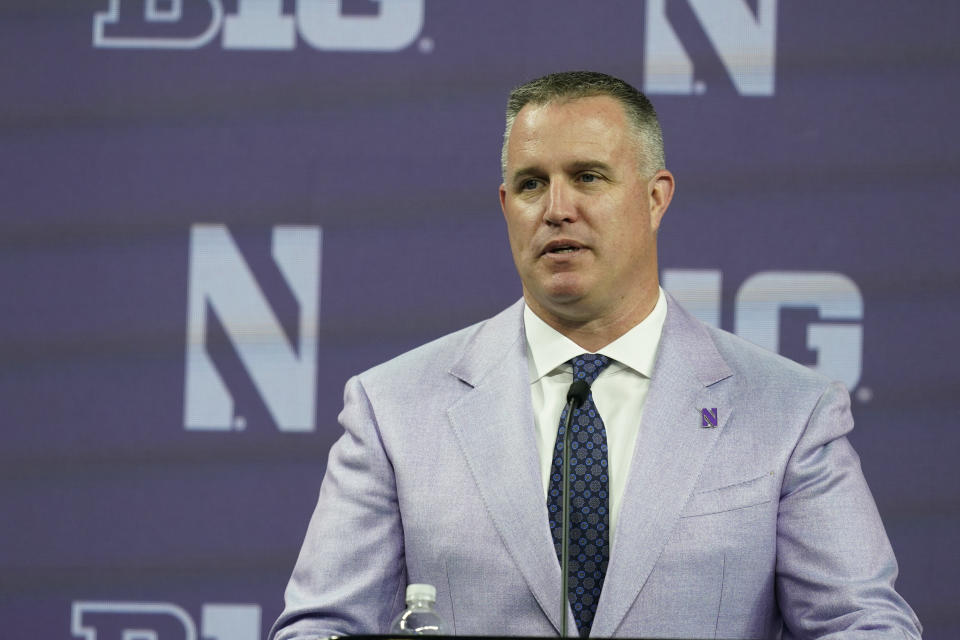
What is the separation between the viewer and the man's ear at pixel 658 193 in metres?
2.54

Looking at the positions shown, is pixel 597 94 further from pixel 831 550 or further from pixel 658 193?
pixel 831 550

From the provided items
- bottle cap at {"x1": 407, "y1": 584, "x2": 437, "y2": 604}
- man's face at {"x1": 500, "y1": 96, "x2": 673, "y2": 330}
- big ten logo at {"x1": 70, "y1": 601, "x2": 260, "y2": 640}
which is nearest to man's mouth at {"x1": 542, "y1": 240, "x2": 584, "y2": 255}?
man's face at {"x1": 500, "y1": 96, "x2": 673, "y2": 330}

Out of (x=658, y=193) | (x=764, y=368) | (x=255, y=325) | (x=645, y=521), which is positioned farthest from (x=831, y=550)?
(x=255, y=325)

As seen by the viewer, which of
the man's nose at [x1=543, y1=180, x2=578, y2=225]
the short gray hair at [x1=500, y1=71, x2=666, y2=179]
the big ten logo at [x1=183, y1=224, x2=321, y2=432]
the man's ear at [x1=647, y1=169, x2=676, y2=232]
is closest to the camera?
the man's nose at [x1=543, y1=180, x2=578, y2=225]

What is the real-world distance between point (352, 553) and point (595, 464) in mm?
480

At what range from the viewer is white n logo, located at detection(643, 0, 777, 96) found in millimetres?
3326

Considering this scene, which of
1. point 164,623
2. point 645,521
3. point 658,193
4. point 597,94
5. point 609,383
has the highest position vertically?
point 597,94

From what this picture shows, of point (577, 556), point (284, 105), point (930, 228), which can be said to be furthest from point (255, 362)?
point (930, 228)

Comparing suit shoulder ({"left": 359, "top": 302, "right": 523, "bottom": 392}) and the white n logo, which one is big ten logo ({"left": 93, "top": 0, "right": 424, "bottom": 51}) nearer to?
the white n logo

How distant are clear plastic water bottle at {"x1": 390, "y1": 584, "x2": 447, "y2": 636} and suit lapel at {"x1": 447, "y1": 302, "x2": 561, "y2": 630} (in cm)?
20

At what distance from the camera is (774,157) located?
3.31m

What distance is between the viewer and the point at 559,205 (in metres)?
2.31

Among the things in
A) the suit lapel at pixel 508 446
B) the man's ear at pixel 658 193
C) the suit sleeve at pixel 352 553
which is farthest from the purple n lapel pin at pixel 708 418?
the suit sleeve at pixel 352 553

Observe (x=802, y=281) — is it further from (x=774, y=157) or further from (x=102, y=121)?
(x=102, y=121)
